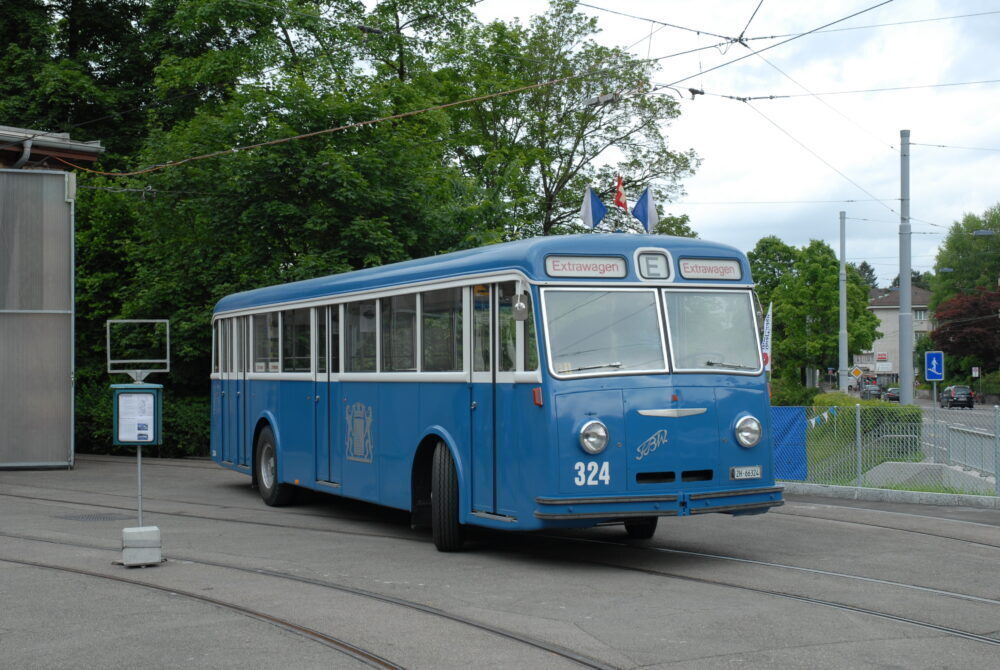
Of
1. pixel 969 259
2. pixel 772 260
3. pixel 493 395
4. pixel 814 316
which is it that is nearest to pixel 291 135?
pixel 493 395

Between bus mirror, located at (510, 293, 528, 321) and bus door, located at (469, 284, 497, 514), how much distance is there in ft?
1.83

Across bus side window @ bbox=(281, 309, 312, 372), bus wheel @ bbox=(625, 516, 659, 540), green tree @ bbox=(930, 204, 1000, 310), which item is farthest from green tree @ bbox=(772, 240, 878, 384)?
bus wheel @ bbox=(625, 516, 659, 540)

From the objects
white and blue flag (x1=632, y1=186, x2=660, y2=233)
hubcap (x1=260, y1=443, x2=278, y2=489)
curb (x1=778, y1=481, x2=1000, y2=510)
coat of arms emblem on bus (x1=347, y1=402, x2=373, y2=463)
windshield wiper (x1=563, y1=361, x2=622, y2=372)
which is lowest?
curb (x1=778, y1=481, x2=1000, y2=510)

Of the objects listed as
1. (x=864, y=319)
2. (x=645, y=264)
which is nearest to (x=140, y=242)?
(x=645, y=264)

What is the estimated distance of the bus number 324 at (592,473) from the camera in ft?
32.6

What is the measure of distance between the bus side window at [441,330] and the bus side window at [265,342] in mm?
4704

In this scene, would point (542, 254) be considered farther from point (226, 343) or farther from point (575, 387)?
point (226, 343)

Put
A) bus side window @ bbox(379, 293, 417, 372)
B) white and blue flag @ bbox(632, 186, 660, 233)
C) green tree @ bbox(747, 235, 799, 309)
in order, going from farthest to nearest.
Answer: green tree @ bbox(747, 235, 799, 309) < white and blue flag @ bbox(632, 186, 660, 233) < bus side window @ bbox(379, 293, 417, 372)

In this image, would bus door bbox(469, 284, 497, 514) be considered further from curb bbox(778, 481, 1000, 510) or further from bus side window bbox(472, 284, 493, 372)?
curb bbox(778, 481, 1000, 510)

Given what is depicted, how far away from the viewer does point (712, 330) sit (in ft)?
35.4

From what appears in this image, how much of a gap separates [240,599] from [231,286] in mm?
17389

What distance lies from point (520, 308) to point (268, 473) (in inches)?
294

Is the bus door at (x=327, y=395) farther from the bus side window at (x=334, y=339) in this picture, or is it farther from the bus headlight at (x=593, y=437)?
the bus headlight at (x=593, y=437)

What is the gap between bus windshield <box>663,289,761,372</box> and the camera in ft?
34.6
